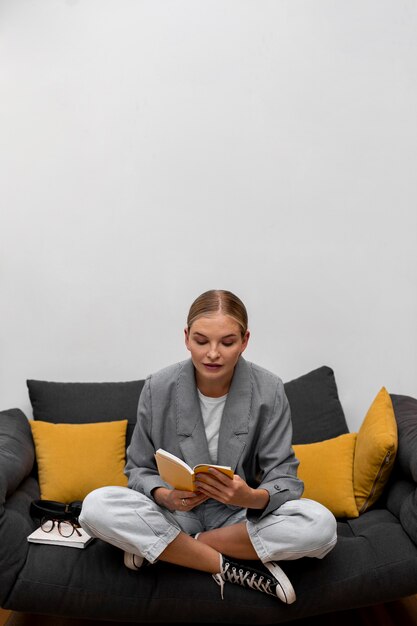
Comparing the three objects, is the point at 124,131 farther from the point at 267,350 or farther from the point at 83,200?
the point at 267,350

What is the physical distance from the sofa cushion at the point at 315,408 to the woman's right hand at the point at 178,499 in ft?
3.05

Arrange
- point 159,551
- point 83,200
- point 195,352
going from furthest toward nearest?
point 83,200 < point 195,352 < point 159,551

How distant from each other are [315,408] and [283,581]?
1.02 meters

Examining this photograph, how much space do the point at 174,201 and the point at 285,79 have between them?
763mm

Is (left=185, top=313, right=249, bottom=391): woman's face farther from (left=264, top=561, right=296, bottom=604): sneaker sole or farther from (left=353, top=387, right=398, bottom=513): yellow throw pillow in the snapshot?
(left=353, top=387, right=398, bottom=513): yellow throw pillow

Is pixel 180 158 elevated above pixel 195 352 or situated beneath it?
elevated above

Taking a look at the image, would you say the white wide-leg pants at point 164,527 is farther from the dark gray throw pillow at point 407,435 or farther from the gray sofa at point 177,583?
the dark gray throw pillow at point 407,435

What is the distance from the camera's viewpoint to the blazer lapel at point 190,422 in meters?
2.32

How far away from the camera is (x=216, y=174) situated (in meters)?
3.29

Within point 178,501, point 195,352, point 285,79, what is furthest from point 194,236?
point 178,501

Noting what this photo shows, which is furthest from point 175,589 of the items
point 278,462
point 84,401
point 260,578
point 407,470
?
point 84,401

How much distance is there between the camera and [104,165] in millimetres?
3289

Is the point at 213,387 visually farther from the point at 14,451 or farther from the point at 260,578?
the point at 14,451

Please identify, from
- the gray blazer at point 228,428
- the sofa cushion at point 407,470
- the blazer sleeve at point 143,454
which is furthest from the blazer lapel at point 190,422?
the sofa cushion at point 407,470
